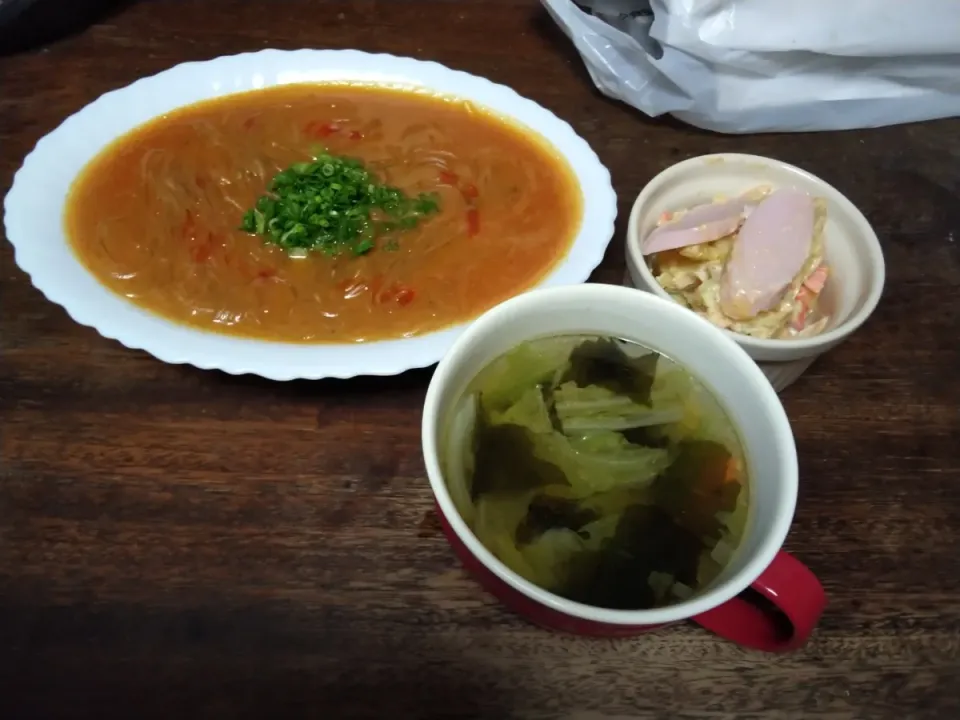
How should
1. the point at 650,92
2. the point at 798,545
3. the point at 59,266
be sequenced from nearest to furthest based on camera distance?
the point at 798,545 → the point at 59,266 → the point at 650,92

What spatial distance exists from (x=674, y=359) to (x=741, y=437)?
12 centimetres

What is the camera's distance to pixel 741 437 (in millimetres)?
845

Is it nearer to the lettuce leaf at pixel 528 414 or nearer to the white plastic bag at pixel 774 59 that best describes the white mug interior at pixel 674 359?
the lettuce leaf at pixel 528 414

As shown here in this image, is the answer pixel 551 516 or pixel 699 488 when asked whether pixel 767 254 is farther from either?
pixel 551 516

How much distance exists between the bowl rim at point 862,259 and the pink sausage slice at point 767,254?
54mm

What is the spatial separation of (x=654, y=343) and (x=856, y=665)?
48cm

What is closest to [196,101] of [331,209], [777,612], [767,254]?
[331,209]

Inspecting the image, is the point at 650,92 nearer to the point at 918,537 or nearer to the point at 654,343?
the point at 654,343

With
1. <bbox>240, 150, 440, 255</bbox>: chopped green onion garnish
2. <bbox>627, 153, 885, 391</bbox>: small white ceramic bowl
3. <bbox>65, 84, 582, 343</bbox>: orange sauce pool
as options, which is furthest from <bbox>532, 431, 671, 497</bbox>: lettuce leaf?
<bbox>240, 150, 440, 255</bbox>: chopped green onion garnish

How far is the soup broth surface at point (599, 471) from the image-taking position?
0.76 metres

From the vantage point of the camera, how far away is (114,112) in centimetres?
141

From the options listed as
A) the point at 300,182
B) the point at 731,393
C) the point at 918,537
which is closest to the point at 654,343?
the point at 731,393

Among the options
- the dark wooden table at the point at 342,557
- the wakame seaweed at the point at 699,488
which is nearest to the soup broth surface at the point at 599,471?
the wakame seaweed at the point at 699,488

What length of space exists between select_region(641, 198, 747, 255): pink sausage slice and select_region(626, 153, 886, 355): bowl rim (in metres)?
0.04
